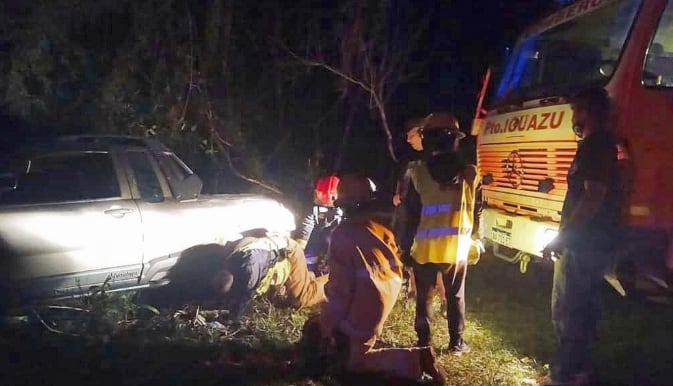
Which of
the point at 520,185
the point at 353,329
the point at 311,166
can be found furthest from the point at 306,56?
the point at 353,329

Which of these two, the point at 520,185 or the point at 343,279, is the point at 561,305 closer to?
the point at 343,279

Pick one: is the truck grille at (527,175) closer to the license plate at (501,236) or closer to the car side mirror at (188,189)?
the license plate at (501,236)

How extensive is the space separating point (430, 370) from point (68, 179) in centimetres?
349

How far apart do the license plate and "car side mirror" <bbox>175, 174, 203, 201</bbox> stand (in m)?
2.85

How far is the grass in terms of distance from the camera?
201 inches

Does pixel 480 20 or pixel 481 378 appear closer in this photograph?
pixel 481 378

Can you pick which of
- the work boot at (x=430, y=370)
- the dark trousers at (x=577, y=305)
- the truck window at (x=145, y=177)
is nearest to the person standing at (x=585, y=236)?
the dark trousers at (x=577, y=305)

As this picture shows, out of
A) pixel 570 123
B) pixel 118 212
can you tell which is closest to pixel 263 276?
pixel 118 212

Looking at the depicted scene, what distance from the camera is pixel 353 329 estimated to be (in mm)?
4672

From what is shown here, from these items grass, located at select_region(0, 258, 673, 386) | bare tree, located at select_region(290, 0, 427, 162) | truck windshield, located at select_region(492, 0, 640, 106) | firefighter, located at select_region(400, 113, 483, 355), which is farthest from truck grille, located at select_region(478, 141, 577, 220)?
bare tree, located at select_region(290, 0, 427, 162)

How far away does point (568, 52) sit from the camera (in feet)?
22.3

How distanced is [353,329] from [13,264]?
2.83 m

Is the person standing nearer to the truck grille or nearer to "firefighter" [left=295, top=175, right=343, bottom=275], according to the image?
the truck grille

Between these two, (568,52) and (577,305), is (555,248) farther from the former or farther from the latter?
(568,52)
